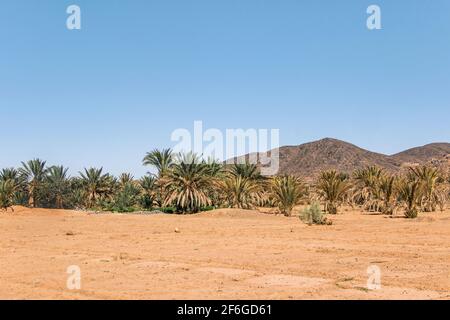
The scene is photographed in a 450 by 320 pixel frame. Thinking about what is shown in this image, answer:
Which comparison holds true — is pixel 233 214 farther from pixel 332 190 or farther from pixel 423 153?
pixel 423 153

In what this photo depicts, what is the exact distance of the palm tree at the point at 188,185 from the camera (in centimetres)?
3819

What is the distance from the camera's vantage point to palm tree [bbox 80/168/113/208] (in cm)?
5253

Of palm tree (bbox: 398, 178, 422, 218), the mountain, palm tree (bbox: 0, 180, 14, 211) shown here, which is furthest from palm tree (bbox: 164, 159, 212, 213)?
the mountain

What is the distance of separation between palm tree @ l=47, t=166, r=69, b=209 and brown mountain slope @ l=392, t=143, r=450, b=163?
9650 cm

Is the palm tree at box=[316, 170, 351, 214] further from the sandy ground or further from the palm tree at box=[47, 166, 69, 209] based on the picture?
the palm tree at box=[47, 166, 69, 209]

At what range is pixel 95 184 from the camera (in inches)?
2092

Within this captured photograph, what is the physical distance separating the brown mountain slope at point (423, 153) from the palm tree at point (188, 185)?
328ft

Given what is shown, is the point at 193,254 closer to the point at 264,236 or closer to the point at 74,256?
the point at 74,256

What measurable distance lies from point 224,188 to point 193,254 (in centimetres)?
2475

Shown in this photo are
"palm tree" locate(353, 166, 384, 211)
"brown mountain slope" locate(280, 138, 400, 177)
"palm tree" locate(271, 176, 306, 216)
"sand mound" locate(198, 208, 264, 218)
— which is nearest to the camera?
"sand mound" locate(198, 208, 264, 218)

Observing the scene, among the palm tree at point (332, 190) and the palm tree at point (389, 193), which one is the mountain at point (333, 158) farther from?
the palm tree at point (389, 193)

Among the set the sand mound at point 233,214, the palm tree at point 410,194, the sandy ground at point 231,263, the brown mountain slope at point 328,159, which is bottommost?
the sandy ground at point 231,263

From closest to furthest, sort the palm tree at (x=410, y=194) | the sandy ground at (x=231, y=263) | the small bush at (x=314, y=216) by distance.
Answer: the sandy ground at (x=231, y=263)
the small bush at (x=314, y=216)
the palm tree at (x=410, y=194)

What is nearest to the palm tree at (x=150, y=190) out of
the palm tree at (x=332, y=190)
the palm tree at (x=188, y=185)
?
the palm tree at (x=188, y=185)
